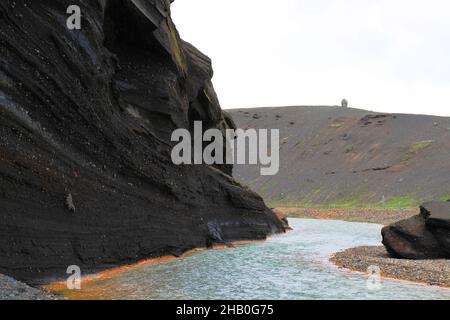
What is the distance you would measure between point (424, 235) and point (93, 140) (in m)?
18.6

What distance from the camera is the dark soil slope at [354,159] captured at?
9719 centimetres

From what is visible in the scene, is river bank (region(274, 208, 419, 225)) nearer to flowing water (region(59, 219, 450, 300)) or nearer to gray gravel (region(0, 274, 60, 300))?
flowing water (region(59, 219, 450, 300))

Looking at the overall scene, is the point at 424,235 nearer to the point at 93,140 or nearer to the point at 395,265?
the point at 395,265

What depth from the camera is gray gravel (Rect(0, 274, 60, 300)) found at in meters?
13.4

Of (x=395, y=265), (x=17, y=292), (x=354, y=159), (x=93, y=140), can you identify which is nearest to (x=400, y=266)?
(x=395, y=265)

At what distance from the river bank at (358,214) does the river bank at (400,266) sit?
37600 millimetres
